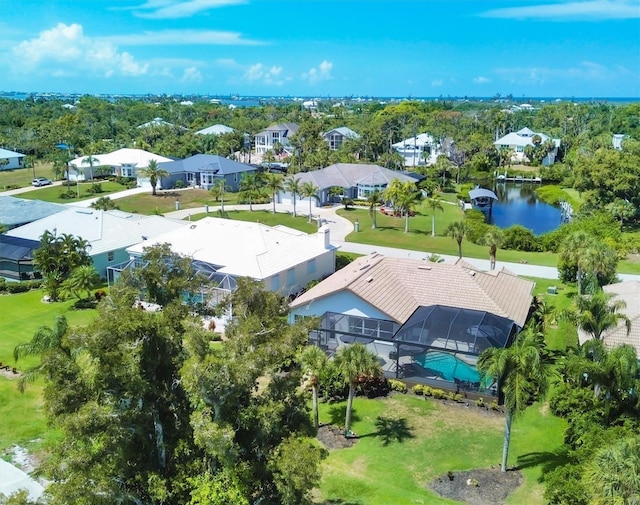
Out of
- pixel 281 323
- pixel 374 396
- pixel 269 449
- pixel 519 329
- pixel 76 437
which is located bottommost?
pixel 374 396

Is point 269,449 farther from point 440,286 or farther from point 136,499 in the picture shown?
point 440,286

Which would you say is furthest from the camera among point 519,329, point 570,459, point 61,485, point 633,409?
point 519,329

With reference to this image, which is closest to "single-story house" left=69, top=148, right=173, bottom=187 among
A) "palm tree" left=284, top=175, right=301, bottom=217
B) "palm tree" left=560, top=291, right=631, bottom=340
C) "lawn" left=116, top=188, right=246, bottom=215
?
"lawn" left=116, top=188, right=246, bottom=215

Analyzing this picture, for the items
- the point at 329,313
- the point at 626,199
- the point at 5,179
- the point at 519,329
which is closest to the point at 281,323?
the point at 329,313

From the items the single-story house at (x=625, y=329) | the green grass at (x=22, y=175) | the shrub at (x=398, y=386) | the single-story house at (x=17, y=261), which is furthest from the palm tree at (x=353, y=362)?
the green grass at (x=22, y=175)

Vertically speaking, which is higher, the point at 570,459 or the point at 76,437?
the point at 76,437

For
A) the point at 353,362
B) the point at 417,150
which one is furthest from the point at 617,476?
the point at 417,150

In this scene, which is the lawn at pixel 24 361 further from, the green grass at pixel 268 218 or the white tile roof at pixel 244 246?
the green grass at pixel 268 218

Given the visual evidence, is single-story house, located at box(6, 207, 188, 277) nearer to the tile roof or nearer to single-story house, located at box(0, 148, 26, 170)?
the tile roof
